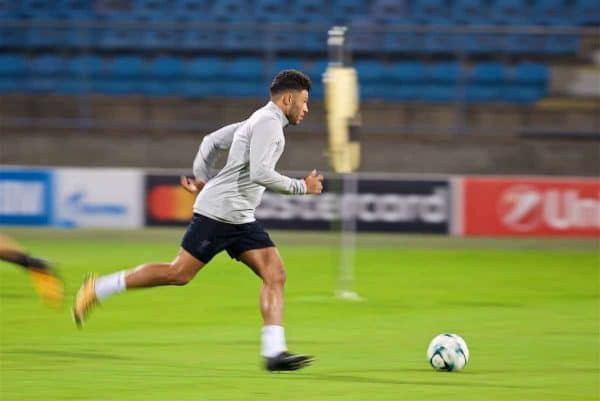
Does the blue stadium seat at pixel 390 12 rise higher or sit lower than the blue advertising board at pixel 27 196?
higher

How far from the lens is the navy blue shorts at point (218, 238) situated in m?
8.95

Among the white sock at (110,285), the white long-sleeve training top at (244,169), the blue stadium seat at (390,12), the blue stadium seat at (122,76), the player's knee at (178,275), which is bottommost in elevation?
the white sock at (110,285)

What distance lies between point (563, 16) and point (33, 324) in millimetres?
15181

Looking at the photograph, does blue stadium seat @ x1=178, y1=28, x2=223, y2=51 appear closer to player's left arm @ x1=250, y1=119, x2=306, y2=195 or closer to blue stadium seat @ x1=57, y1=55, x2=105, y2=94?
blue stadium seat @ x1=57, y1=55, x2=105, y2=94

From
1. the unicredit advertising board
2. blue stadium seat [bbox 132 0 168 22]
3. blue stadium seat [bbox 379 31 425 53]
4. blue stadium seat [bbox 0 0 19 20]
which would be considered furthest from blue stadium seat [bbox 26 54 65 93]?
blue stadium seat [bbox 379 31 425 53]

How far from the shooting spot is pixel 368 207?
19.7 metres

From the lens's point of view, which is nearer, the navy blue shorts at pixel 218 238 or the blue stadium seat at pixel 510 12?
the navy blue shorts at pixel 218 238

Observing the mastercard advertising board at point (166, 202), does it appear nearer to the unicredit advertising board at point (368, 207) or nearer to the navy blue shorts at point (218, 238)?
the unicredit advertising board at point (368, 207)

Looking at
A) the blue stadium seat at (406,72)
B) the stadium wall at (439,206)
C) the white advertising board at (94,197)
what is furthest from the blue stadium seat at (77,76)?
the blue stadium seat at (406,72)

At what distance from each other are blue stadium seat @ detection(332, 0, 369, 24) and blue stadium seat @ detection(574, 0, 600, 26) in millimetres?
3855

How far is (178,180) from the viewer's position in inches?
777

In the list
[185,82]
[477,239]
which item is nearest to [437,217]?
[477,239]

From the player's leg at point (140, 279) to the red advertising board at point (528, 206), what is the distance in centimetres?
1079

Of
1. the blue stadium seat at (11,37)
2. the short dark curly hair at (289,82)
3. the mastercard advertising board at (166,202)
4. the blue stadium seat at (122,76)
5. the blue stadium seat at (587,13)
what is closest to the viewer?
the short dark curly hair at (289,82)
